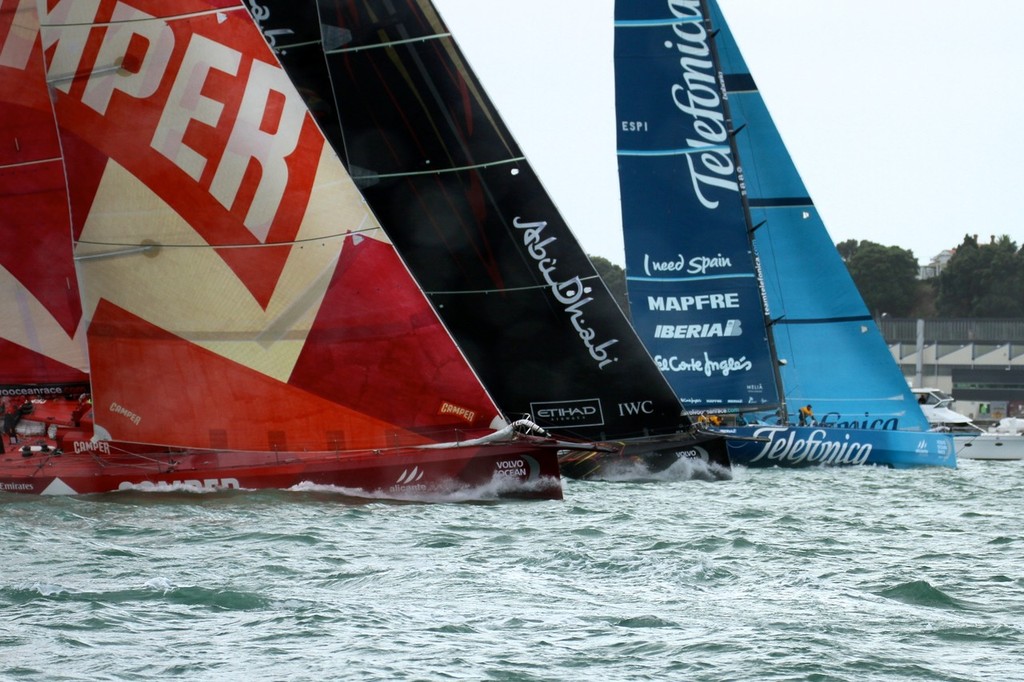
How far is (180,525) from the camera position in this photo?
48.7 ft

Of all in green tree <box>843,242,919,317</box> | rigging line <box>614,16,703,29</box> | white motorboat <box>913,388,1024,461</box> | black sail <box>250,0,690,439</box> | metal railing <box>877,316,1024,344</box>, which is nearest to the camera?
black sail <box>250,0,690,439</box>

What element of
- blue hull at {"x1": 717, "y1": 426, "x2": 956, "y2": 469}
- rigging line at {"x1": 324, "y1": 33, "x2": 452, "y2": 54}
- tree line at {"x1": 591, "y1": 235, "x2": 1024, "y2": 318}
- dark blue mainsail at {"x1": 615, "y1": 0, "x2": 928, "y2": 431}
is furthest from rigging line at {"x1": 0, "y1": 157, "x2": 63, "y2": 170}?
tree line at {"x1": 591, "y1": 235, "x2": 1024, "y2": 318}

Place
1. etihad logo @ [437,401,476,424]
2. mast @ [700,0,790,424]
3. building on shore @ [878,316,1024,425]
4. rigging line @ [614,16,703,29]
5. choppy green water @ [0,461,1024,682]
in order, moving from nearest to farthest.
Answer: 1. choppy green water @ [0,461,1024,682]
2. etihad logo @ [437,401,476,424]
3. mast @ [700,0,790,424]
4. rigging line @ [614,16,703,29]
5. building on shore @ [878,316,1024,425]

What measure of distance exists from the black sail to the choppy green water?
159 inches

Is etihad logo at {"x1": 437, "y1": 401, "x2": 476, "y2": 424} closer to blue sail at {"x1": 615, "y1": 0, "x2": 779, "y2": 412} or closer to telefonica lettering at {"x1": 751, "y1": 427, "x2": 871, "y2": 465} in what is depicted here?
telefonica lettering at {"x1": 751, "y1": 427, "x2": 871, "y2": 465}

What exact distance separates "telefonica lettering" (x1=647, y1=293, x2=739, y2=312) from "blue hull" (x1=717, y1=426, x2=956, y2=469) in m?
2.59

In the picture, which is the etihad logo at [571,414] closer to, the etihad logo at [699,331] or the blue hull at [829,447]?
the blue hull at [829,447]

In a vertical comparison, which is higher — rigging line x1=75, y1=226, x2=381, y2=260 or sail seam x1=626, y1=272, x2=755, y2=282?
sail seam x1=626, y1=272, x2=755, y2=282

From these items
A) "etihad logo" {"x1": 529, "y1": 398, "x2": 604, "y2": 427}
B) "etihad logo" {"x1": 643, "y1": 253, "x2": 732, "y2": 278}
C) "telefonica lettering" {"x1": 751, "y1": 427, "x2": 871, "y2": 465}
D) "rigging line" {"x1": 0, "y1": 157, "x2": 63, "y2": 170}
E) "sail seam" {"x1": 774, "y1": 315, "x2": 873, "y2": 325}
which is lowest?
"telefonica lettering" {"x1": 751, "y1": 427, "x2": 871, "y2": 465}

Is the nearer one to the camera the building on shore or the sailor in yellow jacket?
the sailor in yellow jacket

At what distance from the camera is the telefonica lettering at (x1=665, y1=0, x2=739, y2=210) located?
29312mm

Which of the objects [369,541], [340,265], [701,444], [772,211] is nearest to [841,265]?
[772,211]

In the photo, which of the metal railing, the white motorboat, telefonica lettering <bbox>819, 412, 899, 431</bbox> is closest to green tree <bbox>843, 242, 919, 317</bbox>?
the metal railing

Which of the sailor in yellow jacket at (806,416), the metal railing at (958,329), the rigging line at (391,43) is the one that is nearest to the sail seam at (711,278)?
the sailor in yellow jacket at (806,416)
